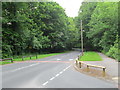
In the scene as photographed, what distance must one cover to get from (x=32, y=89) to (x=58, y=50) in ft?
161

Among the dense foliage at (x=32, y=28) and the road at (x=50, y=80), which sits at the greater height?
the dense foliage at (x=32, y=28)

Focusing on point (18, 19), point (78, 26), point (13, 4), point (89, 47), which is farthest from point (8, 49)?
point (89, 47)

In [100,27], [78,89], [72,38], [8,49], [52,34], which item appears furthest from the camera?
[72,38]

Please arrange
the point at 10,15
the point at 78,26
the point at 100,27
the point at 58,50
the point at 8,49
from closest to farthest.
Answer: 1. the point at 8,49
2. the point at 10,15
3. the point at 100,27
4. the point at 58,50
5. the point at 78,26

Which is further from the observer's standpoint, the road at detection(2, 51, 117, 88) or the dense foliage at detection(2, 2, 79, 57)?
the dense foliage at detection(2, 2, 79, 57)

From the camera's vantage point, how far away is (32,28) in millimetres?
41438

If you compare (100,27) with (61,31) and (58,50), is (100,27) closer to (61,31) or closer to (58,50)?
(61,31)

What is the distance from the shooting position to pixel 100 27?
118 feet

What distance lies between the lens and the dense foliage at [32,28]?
30.8 meters

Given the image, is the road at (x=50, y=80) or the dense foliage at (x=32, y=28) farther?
the dense foliage at (x=32, y=28)

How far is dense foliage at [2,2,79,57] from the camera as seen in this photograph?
3077 centimetres

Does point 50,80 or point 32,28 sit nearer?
point 50,80

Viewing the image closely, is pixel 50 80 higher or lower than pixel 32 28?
lower

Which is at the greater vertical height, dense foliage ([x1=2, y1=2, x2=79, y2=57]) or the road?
dense foliage ([x1=2, y1=2, x2=79, y2=57])
